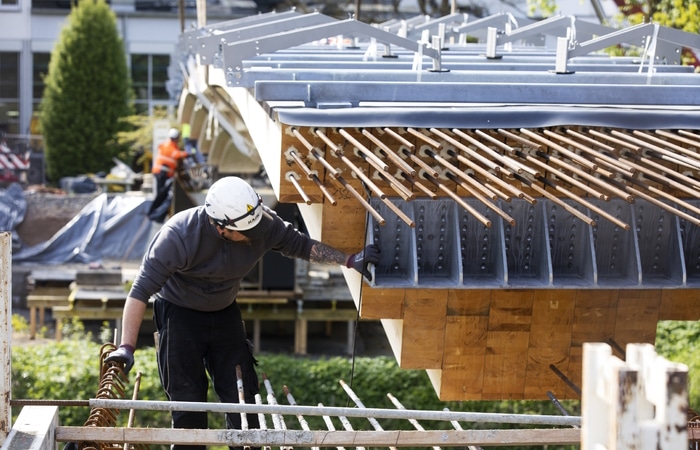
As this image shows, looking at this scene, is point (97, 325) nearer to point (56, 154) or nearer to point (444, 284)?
point (56, 154)

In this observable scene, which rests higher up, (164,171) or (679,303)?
(679,303)

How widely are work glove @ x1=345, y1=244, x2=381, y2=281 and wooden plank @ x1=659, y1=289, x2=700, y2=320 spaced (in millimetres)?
2234

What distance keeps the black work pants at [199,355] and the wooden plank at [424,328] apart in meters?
1.06

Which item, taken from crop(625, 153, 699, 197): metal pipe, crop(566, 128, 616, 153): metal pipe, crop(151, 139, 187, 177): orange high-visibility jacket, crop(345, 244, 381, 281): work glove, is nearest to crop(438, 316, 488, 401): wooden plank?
crop(345, 244, 381, 281): work glove

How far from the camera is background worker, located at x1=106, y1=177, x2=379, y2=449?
6844 mm

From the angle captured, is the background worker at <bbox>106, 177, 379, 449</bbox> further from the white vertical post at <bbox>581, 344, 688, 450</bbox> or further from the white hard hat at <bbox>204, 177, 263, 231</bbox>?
the white vertical post at <bbox>581, 344, 688, 450</bbox>

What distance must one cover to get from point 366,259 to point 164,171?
1713 centimetres

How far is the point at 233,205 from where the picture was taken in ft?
22.3

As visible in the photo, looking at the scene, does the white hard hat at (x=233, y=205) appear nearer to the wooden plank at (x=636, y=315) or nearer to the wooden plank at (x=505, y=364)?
the wooden plank at (x=505, y=364)

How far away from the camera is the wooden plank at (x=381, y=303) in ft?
24.2

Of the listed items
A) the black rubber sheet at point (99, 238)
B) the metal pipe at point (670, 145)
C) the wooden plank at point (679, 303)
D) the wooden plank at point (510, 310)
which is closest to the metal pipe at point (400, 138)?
the wooden plank at point (510, 310)

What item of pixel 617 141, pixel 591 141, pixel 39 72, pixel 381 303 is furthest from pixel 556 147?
pixel 39 72

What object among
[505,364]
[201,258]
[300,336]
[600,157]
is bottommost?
[300,336]

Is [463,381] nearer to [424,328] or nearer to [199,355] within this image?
[424,328]
